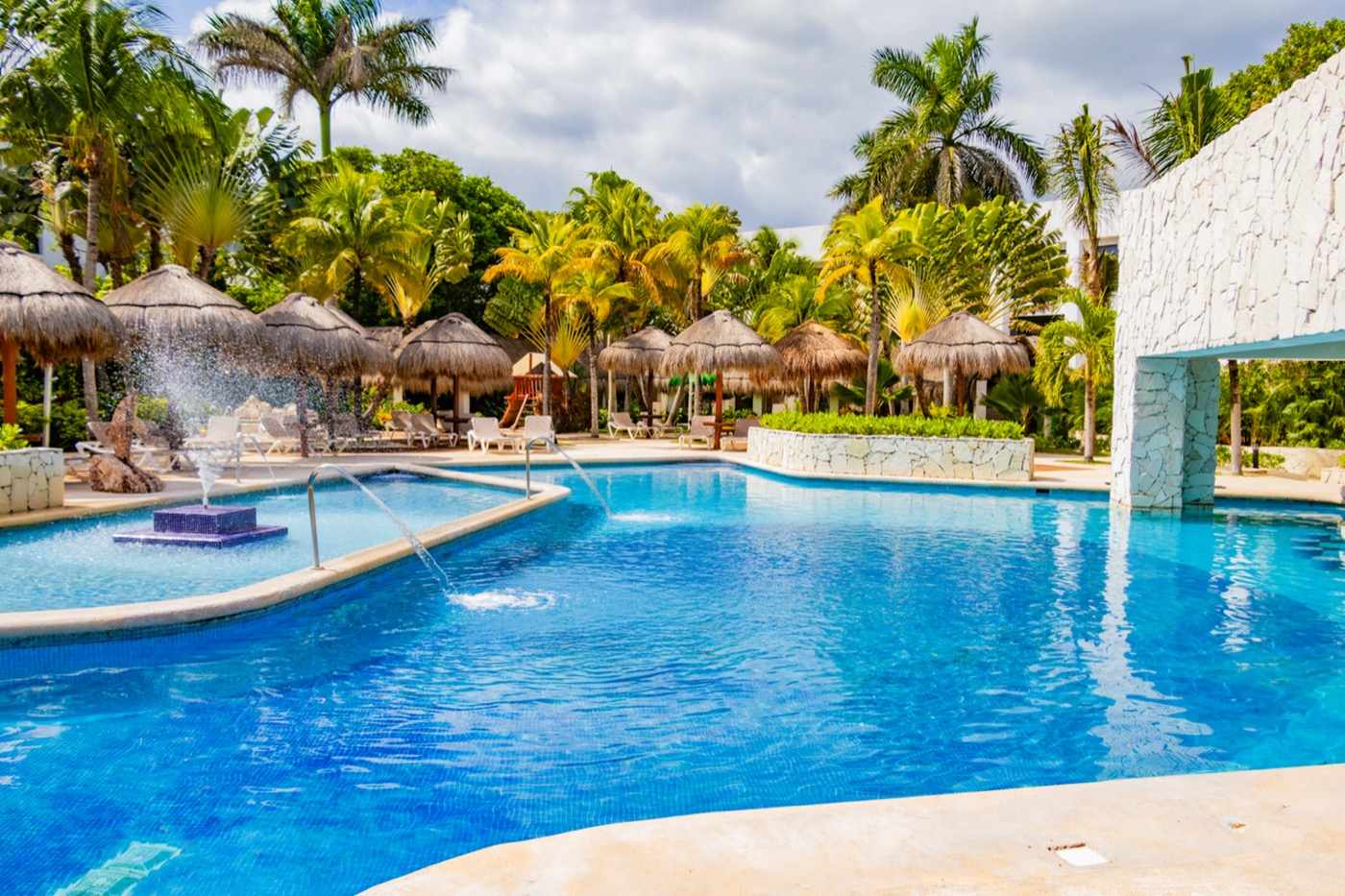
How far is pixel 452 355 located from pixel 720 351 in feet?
21.6

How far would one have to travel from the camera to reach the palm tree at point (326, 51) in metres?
26.0

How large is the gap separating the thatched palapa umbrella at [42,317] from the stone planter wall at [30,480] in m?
2.91

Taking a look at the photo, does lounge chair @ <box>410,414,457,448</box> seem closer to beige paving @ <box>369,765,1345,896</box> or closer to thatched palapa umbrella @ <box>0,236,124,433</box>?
thatched palapa umbrella @ <box>0,236,124,433</box>

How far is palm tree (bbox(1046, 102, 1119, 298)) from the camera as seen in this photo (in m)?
20.2

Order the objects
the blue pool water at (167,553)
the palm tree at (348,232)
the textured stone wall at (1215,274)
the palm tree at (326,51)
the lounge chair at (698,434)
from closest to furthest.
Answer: the blue pool water at (167,553)
the textured stone wall at (1215,274)
the palm tree at (348,232)
the lounge chair at (698,434)
the palm tree at (326,51)

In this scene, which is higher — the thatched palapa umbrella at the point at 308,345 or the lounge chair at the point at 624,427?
the thatched palapa umbrella at the point at 308,345

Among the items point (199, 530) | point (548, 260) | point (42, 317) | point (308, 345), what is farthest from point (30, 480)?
point (548, 260)

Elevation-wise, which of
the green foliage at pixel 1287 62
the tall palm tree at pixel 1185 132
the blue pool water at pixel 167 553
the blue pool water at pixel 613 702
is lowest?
the blue pool water at pixel 613 702

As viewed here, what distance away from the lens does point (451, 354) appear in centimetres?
2248

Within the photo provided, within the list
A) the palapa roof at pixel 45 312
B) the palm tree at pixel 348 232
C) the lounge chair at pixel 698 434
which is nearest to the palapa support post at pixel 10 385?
the palapa roof at pixel 45 312

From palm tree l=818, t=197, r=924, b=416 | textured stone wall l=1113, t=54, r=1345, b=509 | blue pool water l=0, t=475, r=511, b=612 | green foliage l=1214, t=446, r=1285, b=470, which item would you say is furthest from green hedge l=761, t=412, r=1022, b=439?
blue pool water l=0, t=475, r=511, b=612

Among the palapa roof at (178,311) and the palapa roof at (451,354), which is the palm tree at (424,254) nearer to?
the palapa roof at (451,354)

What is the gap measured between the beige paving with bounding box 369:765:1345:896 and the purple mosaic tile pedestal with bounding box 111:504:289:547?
737 cm

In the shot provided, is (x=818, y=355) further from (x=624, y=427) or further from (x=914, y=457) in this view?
(x=914, y=457)
